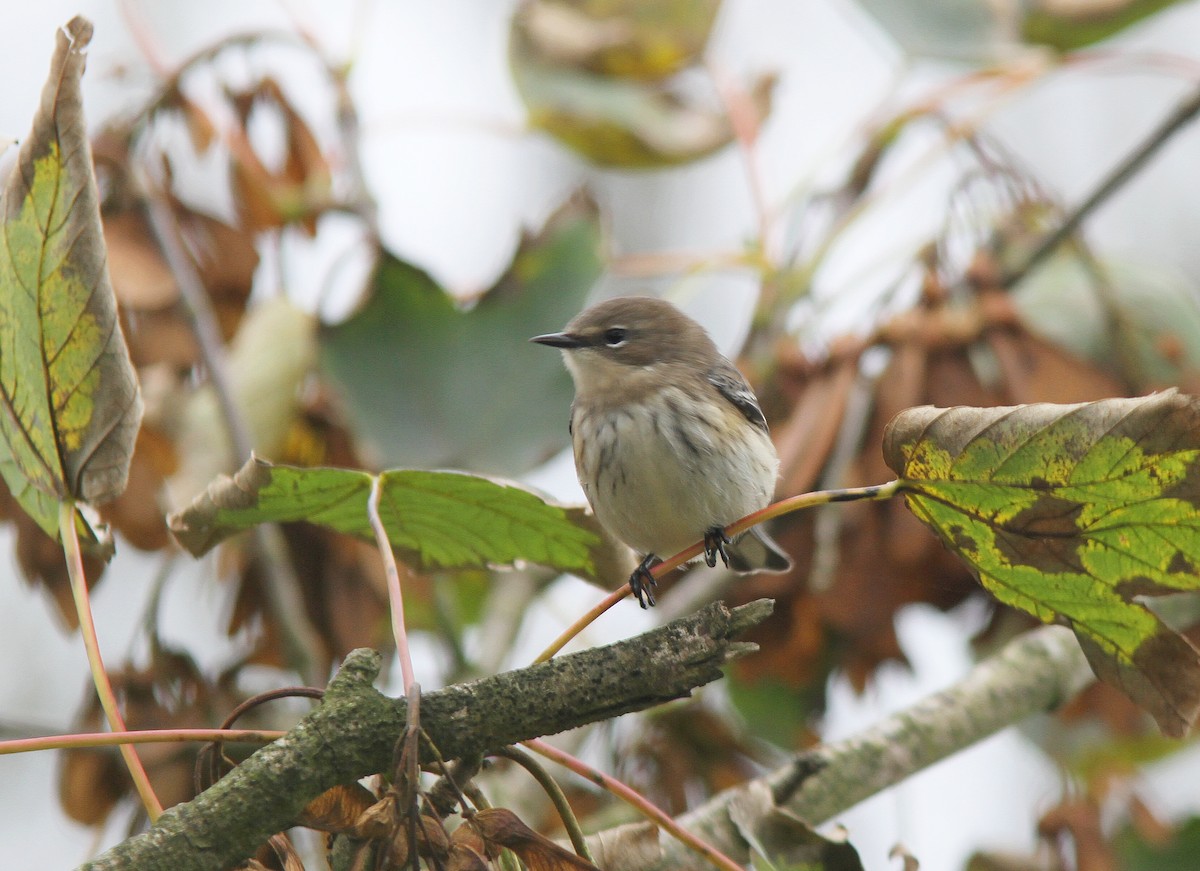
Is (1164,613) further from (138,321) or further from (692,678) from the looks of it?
(138,321)

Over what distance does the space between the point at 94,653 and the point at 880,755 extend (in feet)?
4.87

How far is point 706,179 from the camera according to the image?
9.35 metres

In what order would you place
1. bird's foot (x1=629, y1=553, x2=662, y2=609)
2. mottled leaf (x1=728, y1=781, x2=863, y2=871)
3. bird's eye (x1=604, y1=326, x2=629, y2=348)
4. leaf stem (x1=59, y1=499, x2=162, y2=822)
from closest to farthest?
leaf stem (x1=59, y1=499, x2=162, y2=822) < mottled leaf (x1=728, y1=781, x2=863, y2=871) < bird's foot (x1=629, y1=553, x2=662, y2=609) < bird's eye (x1=604, y1=326, x2=629, y2=348)

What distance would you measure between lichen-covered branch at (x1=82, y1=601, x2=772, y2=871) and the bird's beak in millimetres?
1675

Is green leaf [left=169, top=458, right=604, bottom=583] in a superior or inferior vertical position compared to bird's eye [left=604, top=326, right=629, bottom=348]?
superior

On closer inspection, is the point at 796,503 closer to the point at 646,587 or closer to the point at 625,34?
the point at 646,587

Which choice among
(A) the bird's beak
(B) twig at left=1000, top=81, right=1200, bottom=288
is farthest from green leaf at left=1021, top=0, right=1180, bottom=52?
(A) the bird's beak

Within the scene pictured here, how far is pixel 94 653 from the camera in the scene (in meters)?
1.53

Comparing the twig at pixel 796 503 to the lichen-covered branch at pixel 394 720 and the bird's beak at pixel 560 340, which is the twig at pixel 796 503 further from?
the bird's beak at pixel 560 340

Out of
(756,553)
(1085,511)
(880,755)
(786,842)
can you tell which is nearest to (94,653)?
(786,842)

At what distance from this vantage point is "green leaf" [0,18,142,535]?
1492mm

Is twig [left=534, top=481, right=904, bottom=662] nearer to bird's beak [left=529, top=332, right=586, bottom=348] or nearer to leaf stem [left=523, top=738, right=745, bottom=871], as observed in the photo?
leaf stem [left=523, top=738, right=745, bottom=871]

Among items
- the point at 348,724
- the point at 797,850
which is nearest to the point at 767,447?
the point at 797,850

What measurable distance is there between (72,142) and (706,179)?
26.7 feet
